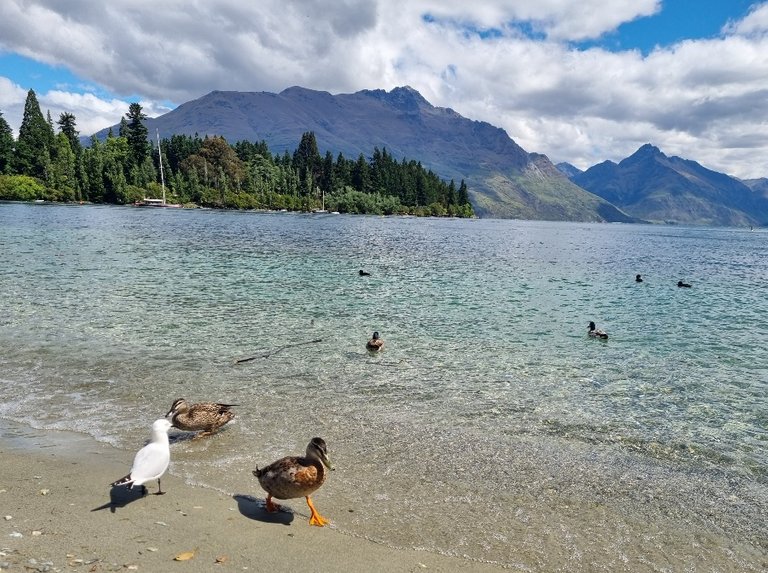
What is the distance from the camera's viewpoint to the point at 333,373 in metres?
16.3

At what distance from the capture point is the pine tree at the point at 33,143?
167 metres

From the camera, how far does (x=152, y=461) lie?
25.7 feet

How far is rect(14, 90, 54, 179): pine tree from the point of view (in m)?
167

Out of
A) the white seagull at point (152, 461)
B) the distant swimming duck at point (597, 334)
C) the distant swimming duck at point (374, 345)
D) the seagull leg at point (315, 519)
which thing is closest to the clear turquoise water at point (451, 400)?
the seagull leg at point (315, 519)

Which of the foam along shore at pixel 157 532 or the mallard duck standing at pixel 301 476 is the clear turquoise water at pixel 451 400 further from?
the mallard duck standing at pixel 301 476

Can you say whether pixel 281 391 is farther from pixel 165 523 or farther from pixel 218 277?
pixel 218 277

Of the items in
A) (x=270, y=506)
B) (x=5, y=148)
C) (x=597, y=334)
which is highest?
(x=5, y=148)

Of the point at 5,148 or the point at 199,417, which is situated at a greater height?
the point at 5,148

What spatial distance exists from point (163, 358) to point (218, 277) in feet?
67.0

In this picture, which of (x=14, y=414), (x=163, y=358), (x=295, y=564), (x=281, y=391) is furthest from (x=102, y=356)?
(x=295, y=564)

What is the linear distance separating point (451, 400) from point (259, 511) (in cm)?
738

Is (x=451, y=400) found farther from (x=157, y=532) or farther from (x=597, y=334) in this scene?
(x=597, y=334)

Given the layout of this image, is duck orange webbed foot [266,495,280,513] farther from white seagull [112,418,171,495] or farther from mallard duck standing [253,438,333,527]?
white seagull [112,418,171,495]

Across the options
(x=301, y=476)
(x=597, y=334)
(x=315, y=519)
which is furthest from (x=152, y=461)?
(x=597, y=334)
